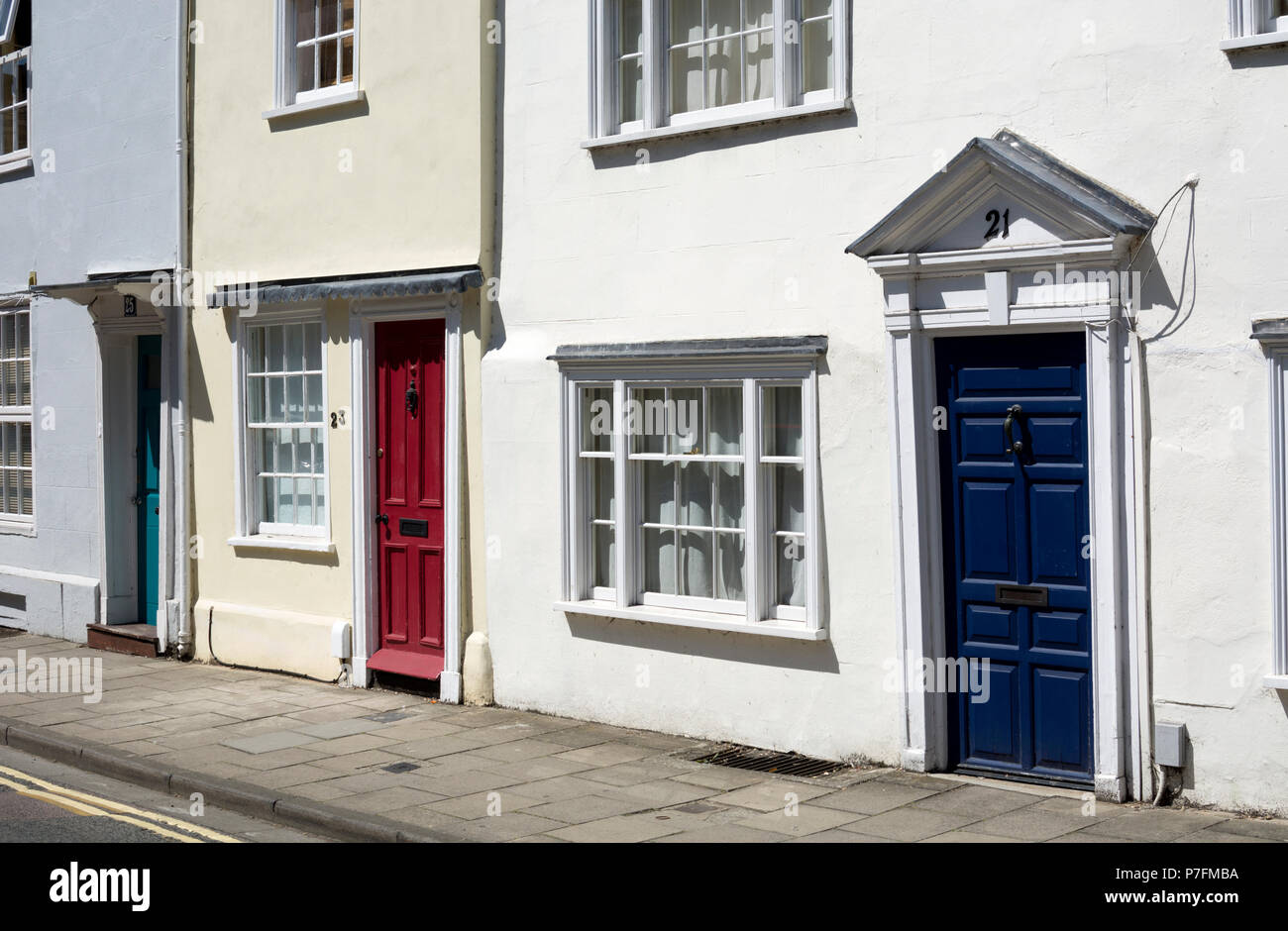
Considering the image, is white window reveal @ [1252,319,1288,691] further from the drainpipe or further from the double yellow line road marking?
the drainpipe

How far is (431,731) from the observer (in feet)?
32.2

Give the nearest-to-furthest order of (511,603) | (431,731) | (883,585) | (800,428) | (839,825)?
(839,825)
(883,585)
(800,428)
(431,731)
(511,603)

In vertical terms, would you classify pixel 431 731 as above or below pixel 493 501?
below

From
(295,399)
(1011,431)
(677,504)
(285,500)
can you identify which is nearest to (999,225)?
(1011,431)

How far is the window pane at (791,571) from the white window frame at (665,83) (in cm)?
272

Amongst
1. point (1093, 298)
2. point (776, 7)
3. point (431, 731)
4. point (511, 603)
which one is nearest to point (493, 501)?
point (511, 603)

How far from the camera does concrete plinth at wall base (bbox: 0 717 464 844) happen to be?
7.34 m

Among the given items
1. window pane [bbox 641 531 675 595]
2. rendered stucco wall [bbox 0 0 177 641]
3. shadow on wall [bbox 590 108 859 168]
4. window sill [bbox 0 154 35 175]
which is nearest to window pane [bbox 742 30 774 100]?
shadow on wall [bbox 590 108 859 168]

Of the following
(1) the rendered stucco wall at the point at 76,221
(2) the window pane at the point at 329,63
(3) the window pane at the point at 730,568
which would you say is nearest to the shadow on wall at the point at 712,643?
(3) the window pane at the point at 730,568

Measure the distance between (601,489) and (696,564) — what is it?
972 mm

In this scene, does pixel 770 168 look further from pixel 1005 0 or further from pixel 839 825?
pixel 839 825

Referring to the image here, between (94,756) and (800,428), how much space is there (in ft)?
16.7

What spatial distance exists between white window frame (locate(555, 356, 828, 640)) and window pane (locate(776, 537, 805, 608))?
60 mm

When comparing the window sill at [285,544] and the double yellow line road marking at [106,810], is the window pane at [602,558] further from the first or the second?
the double yellow line road marking at [106,810]
